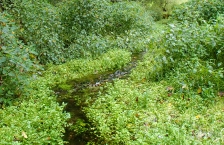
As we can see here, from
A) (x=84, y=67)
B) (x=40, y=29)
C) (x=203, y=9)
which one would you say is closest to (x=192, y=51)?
(x=84, y=67)

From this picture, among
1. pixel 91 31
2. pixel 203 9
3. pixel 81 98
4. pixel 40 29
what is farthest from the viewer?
pixel 91 31

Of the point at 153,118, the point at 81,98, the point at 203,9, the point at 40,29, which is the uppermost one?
the point at 203,9

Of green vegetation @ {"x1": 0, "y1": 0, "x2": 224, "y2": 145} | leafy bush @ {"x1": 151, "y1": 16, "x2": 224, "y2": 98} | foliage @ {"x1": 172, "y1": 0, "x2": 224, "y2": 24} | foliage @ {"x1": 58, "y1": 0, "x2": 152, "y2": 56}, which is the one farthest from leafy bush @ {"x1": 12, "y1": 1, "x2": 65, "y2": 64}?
foliage @ {"x1": 172, "y1": 0, "x2": 224, "y2": 24}

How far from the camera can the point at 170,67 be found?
6754 mm

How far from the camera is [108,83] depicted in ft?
23.0

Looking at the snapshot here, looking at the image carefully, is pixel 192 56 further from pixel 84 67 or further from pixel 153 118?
pixel 84 67

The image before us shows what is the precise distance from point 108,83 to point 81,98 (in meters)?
0.99

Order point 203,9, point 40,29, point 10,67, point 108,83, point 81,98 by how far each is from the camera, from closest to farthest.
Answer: point 10,67 → point 81,98 → point 108,83 → point 40,29 → point 203,9

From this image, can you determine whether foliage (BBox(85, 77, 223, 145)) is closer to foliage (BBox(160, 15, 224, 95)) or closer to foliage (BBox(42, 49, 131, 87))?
foliage (BBox(160, 15, 224, 95))

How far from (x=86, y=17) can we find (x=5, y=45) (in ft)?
15.5

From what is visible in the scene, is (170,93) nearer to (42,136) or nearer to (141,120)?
(141,120)

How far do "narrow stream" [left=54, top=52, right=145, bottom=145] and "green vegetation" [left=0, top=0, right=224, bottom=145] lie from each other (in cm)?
8

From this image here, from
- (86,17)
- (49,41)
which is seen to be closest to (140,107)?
(49,41)

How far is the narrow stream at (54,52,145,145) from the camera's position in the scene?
4719mm
